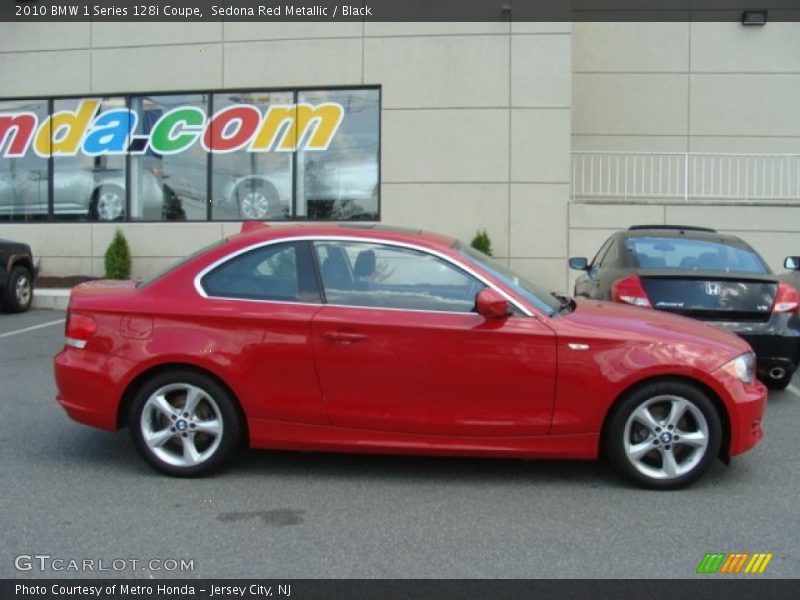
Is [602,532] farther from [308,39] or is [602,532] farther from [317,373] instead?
[308,39]

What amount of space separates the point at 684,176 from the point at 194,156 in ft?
29.6

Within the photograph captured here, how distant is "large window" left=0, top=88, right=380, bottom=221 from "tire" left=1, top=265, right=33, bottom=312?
3.29 m

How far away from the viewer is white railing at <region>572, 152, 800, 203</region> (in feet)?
48.9

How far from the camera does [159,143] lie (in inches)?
624

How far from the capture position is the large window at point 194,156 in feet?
50.0

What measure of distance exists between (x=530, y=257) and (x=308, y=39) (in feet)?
18.2

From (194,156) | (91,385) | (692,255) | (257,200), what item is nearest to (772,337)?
(692,255)

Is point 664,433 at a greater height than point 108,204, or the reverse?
point 108,204

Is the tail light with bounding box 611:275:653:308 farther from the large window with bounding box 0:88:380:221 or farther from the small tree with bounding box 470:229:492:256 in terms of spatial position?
the large window with bounding box 0:88:380:221

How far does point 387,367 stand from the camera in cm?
488

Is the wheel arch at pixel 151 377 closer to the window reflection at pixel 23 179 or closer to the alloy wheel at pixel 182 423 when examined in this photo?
the alloy wheel at pixel 182 423

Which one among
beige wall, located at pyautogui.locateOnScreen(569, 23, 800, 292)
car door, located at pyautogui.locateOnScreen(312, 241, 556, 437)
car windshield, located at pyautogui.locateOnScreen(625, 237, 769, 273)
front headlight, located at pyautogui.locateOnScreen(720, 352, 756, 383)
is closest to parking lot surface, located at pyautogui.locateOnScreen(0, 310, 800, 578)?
car door, located at pyautogui.locateOnScreen(312, 241, 556, 437)

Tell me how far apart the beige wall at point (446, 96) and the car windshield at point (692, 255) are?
642 cm
